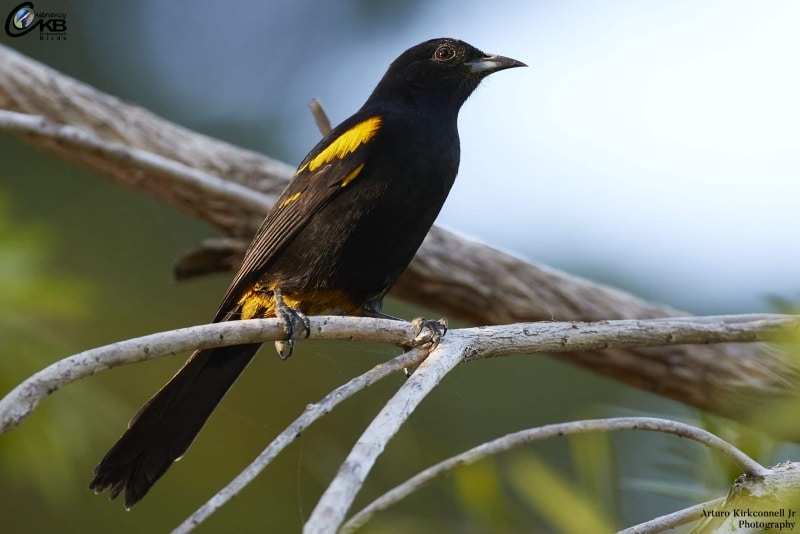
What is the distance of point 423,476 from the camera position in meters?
2.03

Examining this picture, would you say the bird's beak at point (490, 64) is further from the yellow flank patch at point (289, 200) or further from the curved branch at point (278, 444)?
the curved branch at point (278, 444)

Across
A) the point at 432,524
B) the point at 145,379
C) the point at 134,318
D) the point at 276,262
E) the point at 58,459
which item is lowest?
the point at 145,379

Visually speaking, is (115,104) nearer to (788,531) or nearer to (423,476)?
(423,476)

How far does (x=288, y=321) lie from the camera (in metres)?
2.76

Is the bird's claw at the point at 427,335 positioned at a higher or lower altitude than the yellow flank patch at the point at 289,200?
higher

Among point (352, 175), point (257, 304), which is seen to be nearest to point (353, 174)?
point (352, 175)

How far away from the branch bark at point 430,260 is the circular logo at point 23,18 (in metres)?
0.76

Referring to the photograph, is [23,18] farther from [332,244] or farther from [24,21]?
[332,244]

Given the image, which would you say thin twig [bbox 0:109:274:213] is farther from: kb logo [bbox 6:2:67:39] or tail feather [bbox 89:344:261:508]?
kb logo [bbox 6:2:67:39]

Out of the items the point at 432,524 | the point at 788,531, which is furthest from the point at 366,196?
the point at 788,531

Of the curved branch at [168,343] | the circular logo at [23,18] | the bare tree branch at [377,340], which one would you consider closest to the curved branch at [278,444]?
the bare tree branch at [377,340]

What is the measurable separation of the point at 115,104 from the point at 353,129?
1.90m

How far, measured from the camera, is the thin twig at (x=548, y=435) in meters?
1.84

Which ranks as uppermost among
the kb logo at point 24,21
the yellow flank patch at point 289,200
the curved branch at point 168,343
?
the curved branch at point 168,343
